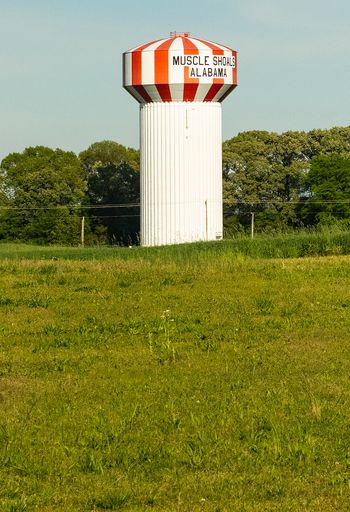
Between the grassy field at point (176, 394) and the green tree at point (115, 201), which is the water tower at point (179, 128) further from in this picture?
the grassy field at point (176, 394)

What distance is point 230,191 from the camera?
77.6 m

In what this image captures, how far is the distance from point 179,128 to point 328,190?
65.3 ft

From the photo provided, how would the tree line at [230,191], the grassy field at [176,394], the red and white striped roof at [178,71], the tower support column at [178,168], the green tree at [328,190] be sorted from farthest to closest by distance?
the tree line at [230,191] → the green tree at [328,190] → the tower support column at [178,168] → the red and white striped roof at [178,71] → the grassy field at [176,394]

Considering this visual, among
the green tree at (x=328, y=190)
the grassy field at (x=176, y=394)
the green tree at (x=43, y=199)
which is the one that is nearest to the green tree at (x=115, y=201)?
the green tree at (x=43, y=199)

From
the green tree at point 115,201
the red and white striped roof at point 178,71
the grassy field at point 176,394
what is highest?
the red and white striped roof at point 178,71

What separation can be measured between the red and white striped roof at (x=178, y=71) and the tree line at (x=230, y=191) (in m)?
17.7

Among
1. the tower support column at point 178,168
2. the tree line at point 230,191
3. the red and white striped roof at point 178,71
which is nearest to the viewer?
the red and white striped roof at point 178,71

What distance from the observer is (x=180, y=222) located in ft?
186

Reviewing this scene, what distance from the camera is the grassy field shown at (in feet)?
26.8

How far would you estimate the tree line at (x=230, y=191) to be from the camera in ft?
244

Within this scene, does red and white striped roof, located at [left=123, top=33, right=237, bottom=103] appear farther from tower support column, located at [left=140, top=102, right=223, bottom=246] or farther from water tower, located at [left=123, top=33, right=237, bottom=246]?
tower support column, located at [left=140, top=102, right=223, bottom=246]

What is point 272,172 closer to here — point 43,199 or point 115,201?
point 115,201

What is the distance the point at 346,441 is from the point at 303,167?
69831mm

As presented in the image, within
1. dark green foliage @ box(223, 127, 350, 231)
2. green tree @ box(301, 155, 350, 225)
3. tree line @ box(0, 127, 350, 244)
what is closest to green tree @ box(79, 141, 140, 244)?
tree line @ box(0, 127, 350, 244)
